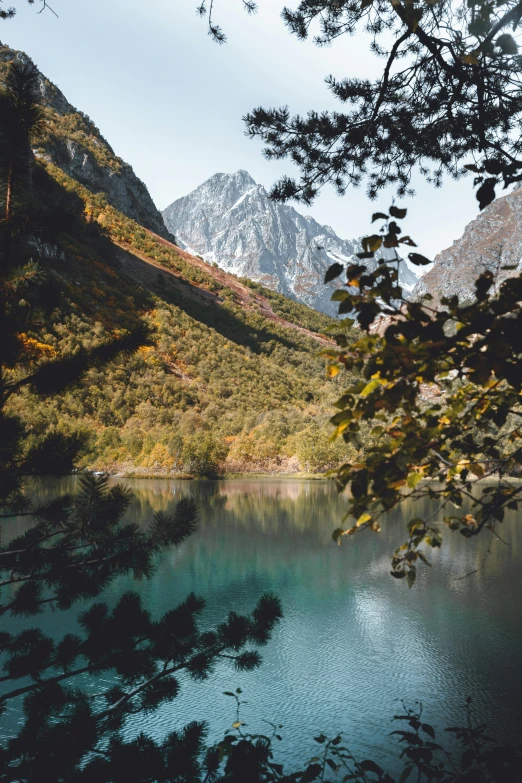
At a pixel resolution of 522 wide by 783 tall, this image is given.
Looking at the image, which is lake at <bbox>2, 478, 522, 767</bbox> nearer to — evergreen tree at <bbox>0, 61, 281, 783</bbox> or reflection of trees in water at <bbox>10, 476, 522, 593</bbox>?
reflection of trees in water at <bbox>10, 476, 522, 593</bbox>

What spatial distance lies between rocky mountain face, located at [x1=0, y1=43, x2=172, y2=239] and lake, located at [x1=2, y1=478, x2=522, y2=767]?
71.5m

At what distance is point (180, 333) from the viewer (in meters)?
61.3

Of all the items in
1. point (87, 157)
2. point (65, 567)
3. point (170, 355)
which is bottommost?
point (65, 567)

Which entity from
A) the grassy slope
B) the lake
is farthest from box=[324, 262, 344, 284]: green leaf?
the grassy slope

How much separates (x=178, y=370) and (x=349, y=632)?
48.5 meters

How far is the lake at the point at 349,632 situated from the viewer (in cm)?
606

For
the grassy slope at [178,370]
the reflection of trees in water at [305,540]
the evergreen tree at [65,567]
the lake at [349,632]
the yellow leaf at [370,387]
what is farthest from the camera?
the grassy slope at [178,370]

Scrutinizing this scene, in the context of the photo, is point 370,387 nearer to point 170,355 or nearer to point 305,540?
point 305,540

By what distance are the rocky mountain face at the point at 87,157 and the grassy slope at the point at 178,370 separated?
237 inches

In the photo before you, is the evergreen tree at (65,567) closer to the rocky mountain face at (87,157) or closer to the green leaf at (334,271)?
the green leaf at (334,271)

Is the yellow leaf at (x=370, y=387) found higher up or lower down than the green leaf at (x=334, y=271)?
lower down

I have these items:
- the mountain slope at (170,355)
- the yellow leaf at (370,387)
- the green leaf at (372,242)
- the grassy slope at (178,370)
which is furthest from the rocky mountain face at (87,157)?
the yellow leaf at (370,387)

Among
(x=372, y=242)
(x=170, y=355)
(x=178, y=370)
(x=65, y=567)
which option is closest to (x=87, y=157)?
(x=170, y=355)

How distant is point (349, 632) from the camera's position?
8875mm
